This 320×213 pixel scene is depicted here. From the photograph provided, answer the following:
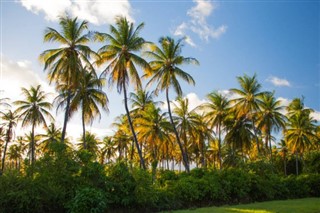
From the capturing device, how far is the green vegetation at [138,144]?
1381 centimetres

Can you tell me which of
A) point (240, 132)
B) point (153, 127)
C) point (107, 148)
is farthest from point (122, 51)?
point (107, 148)

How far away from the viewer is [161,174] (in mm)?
20844

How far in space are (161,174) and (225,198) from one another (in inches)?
175

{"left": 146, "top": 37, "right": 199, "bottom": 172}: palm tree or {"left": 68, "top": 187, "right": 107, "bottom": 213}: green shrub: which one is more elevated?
{"left": 146, "top": 37, "right": 199, "bottom": 172}: palm tree

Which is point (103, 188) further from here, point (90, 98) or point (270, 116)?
point (270, 116)

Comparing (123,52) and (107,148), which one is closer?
(123,52)

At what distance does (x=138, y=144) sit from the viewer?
30016 millimetres

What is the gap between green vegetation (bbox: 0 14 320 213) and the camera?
45.3ft

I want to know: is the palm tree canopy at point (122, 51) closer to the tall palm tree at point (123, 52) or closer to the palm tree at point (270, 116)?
the tall palm tree at point (123, 52)

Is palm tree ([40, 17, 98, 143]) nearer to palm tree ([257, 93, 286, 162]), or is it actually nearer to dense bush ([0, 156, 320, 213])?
dense bush ([0, 156, 320, 213])

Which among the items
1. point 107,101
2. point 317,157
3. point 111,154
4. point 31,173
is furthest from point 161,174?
point 111,154

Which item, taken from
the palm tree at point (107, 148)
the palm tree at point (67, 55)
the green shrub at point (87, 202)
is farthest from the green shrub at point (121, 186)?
the palm tree at point (107, 148)

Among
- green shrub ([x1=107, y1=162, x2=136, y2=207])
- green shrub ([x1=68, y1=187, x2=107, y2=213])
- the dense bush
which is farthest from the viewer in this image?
green shrub ([x1=107, y1=162, x2=136, y2=207])

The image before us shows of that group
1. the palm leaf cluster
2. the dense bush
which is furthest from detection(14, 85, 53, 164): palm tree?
the dense bush
